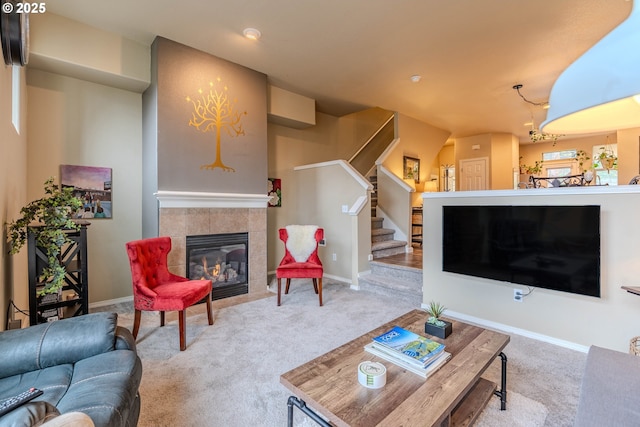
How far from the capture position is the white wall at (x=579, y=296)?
2363mm

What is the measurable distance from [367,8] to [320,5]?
0.46m

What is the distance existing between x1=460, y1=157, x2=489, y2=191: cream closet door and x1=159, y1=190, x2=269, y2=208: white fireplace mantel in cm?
613

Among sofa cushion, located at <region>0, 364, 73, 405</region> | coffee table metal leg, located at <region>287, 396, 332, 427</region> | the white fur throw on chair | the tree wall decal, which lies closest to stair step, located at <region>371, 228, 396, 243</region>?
the white fur throw on chair

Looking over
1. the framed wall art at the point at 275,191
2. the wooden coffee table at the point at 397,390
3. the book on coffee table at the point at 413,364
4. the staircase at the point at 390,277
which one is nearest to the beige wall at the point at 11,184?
the wooden coffee table at the point at 397,390

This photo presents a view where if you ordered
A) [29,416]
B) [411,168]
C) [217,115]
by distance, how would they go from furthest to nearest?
[411,168] → [217,115] → [29,416]

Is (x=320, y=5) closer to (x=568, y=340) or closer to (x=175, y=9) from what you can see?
(x=175, y=9)

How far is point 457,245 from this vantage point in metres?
3.22

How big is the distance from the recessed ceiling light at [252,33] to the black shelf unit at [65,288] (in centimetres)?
252

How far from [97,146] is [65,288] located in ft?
5.88

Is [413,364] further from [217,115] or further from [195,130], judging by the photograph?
→ [217,115]

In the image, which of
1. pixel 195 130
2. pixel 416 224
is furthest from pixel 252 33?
pixel 416 224

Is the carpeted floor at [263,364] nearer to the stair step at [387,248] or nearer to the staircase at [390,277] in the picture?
the staircase at [390,277]

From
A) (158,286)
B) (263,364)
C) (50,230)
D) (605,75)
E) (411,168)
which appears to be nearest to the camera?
(605,75)

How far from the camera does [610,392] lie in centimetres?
120
